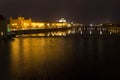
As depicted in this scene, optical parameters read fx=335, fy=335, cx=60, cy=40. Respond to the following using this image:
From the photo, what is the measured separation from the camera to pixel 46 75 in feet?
33.7

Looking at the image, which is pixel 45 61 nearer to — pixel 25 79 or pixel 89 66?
pixel 89 66

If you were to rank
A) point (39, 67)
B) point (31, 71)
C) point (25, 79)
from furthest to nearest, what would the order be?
point (39, 67), point (31, 71), point (25, 79)

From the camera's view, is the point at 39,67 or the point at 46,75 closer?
the point at 46,75

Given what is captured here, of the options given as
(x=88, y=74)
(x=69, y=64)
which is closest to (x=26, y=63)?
(x=69, y=64)

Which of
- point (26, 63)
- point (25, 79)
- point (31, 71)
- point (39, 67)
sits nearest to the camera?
point (25, 79)

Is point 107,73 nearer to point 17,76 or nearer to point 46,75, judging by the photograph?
point 46,75

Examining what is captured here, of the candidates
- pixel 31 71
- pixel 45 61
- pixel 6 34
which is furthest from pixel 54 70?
pixel 6 34

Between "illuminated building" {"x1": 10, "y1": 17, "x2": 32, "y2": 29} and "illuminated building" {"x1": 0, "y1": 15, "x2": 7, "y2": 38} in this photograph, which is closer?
"illuminated building" {"x1": 0, "y1": 15, "x2": 7, "y2": 38}

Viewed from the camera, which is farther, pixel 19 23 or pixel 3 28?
pixel 19 23

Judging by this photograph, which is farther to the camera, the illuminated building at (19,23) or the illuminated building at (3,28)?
the illuminated building at (19,23)

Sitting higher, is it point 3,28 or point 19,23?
point 19,23

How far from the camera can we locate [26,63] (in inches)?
512

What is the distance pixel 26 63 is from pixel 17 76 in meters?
2.83

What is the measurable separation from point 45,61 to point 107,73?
3538 mm
